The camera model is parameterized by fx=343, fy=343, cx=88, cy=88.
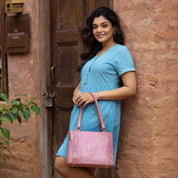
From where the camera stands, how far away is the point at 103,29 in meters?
2.87

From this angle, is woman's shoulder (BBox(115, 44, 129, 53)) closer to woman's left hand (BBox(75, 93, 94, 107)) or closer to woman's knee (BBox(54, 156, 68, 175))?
woman's left hand (BBox(75, 93, 94, 107))

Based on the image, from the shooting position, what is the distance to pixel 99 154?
2.47 metres

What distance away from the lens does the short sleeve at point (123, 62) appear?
2.70m

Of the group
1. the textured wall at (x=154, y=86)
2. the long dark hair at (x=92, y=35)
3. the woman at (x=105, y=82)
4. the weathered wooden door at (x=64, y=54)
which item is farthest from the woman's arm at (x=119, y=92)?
the weathered wooden door at (x=64, y=54)

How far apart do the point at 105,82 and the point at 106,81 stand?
1 cm

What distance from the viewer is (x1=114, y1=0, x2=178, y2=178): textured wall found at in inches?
111

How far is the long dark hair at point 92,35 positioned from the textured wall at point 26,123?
905mm

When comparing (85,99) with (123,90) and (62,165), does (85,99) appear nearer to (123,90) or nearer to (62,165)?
(123,90)

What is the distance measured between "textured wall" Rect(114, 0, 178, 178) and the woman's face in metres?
0.19

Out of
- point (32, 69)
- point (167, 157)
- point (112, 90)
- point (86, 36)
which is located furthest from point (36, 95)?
point (167, 157)

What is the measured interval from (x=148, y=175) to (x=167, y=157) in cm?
22

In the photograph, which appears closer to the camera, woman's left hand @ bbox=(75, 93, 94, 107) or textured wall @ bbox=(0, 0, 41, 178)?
woman's left hand @ bbox=(75, 93, 94, 107)

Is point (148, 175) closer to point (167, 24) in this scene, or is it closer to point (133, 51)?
point (133, 51)

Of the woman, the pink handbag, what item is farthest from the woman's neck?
the pink handbag
